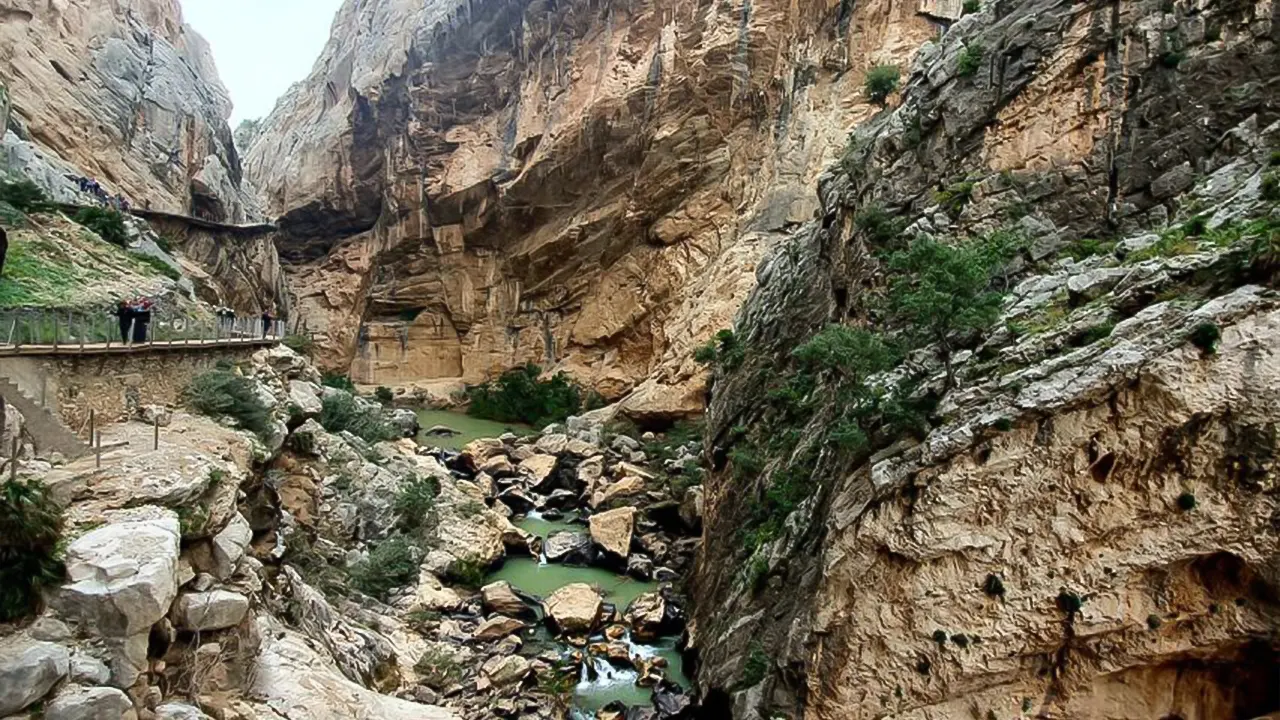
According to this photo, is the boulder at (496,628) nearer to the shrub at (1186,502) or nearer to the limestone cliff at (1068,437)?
the limestone cliff at (1068,437)

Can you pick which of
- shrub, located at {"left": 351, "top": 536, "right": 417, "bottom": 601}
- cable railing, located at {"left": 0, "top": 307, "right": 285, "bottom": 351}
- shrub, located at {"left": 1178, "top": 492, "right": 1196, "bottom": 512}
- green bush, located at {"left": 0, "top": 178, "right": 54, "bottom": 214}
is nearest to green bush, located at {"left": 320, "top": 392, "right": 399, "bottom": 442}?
shrub, located at {"left": 351, "top": 536, "right": 417, "bottom": 601}

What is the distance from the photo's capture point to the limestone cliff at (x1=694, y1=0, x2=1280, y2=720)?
8836mm

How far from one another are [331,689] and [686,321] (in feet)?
88.8

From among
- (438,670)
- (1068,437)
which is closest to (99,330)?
(438,670)

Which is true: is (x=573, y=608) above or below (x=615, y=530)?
below

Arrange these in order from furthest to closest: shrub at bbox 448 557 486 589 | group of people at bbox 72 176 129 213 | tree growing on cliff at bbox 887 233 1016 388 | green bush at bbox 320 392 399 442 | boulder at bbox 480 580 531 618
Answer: green bush at bbox 320 392 399 442 → group of people at bbox 72 176 129 213 → shrub at bbox 448 557 486 589 → boulder at bbox 480 580 531 618 → tree growing on cliff at bbox 887 233 1016 388

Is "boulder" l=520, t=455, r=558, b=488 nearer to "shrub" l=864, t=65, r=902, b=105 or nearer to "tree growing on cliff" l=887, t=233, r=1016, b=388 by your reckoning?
"shrub" l=864, t=65, r=902, b=105

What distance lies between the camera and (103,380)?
12.5m

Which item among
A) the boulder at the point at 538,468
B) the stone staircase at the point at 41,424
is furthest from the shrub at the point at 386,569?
the boulder at the point at 538,468

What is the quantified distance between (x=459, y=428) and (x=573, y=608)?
86.3 ft

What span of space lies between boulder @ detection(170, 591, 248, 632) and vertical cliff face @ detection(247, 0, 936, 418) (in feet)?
86.2

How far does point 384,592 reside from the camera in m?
18.6

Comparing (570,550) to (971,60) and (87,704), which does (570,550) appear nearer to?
(87,704)

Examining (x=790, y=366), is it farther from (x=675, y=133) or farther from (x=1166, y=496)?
(x=675, y=133)
